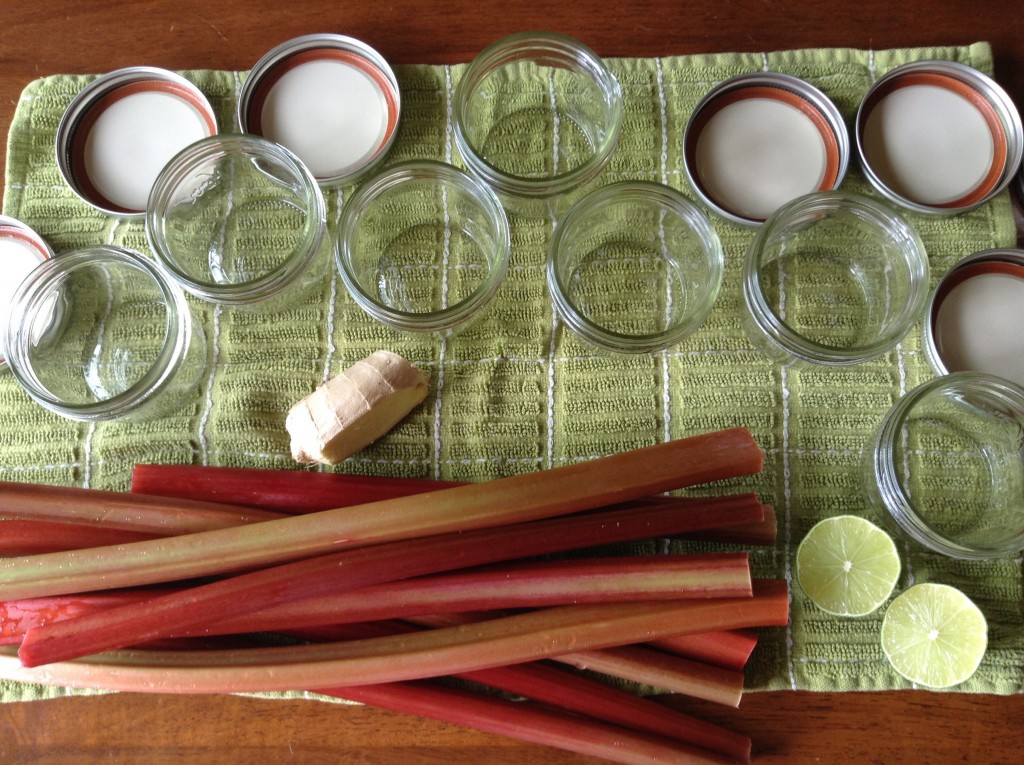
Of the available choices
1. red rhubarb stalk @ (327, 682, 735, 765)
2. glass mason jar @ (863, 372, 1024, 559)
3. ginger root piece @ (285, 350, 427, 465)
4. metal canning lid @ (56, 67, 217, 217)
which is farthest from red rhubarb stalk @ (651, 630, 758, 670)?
metal canning lid @ (56, 67, 217, 217)

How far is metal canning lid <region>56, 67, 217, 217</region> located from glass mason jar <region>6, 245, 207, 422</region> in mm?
112

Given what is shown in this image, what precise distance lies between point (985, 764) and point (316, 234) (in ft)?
3.47

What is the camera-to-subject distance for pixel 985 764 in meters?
0.95

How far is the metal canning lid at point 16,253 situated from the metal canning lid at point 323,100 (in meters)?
0.33

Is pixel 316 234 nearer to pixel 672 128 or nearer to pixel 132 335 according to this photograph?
pixel 132 335

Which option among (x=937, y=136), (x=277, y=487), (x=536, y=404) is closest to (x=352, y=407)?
(x=277, y=487)

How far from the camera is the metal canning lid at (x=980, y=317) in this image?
102 centimetres

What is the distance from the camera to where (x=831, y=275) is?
3.51ft

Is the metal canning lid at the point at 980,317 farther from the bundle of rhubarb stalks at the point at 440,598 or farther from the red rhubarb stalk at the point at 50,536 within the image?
the red rhubarb stalk at the point at 50,536

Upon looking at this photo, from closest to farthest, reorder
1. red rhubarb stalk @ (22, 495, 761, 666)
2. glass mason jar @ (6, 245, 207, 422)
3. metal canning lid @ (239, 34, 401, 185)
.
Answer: red rhubarb stalk @ (22, 495, 761, 666) → glass mason jar @ (6, 245, 207, 422) → metal canning lid @ (239, 34, 401, 185)

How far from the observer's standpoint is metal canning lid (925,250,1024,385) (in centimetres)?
102

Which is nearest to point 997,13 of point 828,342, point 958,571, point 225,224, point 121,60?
point 828,342

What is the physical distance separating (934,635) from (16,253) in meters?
1.30

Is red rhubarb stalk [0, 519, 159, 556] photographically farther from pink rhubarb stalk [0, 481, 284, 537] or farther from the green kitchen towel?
the green kitchen towel
